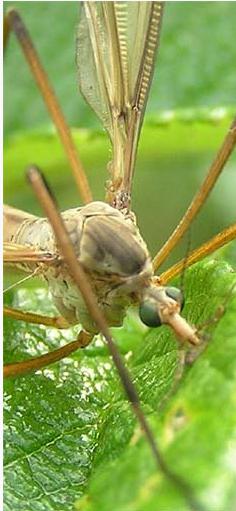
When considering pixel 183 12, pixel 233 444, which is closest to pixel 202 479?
pixel 233 444

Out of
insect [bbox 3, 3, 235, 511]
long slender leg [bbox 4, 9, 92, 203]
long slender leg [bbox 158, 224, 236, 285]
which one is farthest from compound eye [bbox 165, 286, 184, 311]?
long slender leg [bbox 4, 9, 92, 203]

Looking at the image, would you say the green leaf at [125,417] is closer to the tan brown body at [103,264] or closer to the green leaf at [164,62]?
the tan brown body at [103,264]

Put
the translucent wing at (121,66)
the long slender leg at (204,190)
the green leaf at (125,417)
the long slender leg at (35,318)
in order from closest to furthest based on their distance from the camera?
the green leaf at (125,417) → the long slender leg at (204,190) → the long slender leg at (35,318) → the translucent wing at (121,66)

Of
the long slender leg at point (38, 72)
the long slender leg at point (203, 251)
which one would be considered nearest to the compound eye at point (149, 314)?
the long slender leg at point (203, 251)

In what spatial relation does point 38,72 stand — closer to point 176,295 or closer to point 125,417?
point 176,295

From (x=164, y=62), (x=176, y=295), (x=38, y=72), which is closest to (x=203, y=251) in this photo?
(x=176, y=295)

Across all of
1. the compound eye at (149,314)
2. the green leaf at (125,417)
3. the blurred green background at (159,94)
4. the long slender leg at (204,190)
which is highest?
the blurred green background at (159,94)

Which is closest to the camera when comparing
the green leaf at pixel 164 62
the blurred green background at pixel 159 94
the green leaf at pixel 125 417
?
the green leaf at pixel 125 417
